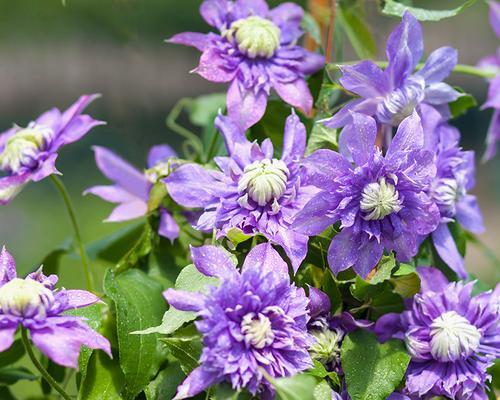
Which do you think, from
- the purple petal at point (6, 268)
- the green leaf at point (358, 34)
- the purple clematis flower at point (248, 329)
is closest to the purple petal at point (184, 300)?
the purple clematis flower at point (248, 329)

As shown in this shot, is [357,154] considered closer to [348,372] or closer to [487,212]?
[348,372]

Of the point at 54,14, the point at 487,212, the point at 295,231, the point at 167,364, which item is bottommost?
the point at 487,212

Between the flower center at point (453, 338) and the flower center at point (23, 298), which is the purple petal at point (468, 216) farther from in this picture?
the flower center at point (23, 298)

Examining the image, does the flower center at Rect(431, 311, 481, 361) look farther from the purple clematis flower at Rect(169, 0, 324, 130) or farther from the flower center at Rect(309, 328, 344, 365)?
the purple clematis flower at Rect(169, 0, 324, 130)

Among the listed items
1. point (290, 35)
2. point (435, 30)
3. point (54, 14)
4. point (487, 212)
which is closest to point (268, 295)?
point (290, 35)

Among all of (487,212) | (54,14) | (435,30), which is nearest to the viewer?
(487,212)

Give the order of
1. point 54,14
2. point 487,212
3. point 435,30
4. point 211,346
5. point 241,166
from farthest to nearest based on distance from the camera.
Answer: point 435,30
point 54,14
point 487,212
point 241,166
point 211,346

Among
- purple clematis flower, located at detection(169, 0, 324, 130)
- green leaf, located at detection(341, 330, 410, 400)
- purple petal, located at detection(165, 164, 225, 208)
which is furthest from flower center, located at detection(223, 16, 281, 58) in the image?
green leaf, located at detection(341, 330, 410, 400)
